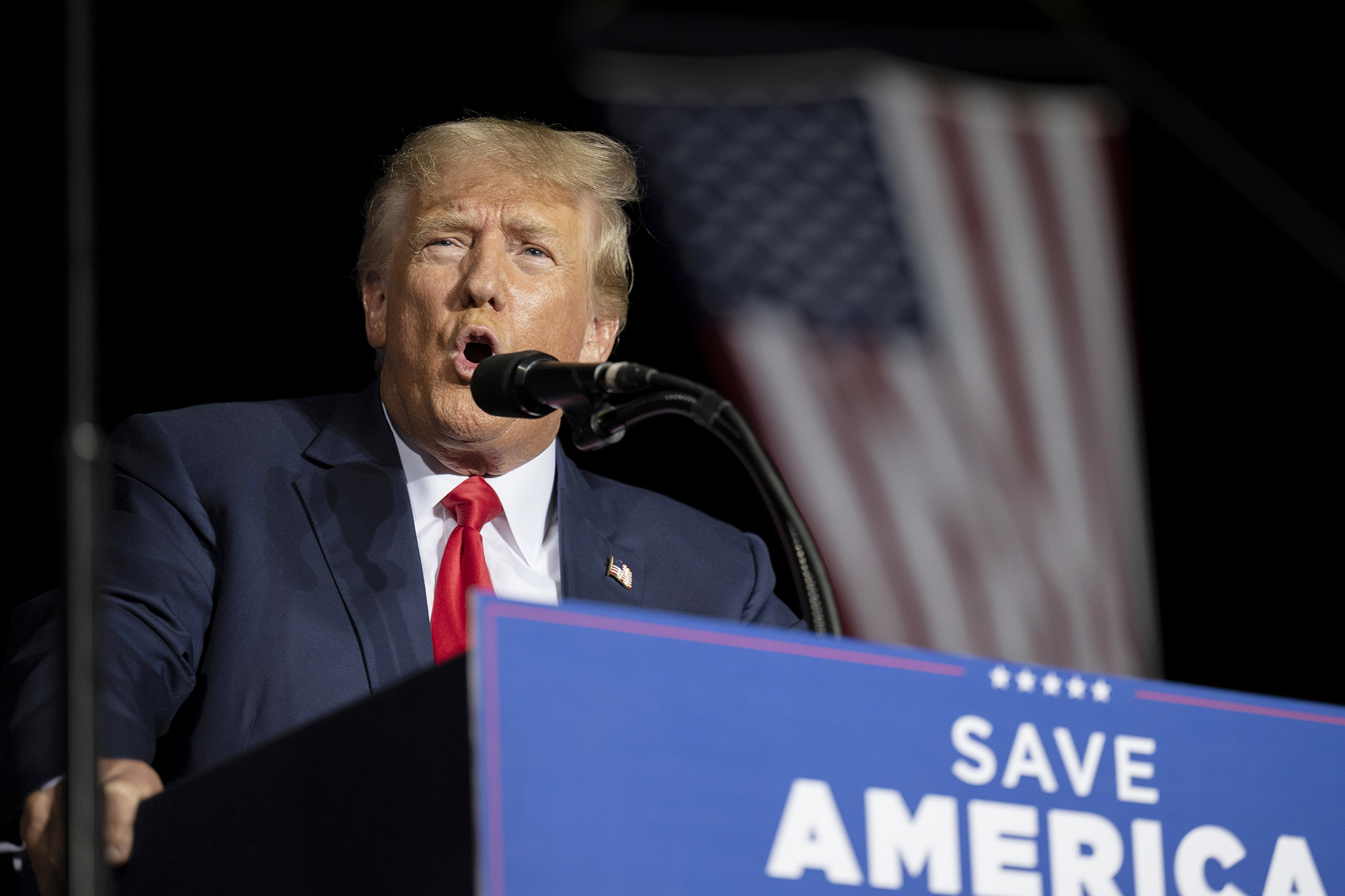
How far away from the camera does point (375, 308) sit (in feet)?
6.66

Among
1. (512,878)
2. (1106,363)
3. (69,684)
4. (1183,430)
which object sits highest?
(1106,363)

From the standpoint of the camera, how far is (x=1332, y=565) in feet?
9.99

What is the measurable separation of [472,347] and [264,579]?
0.45 meters

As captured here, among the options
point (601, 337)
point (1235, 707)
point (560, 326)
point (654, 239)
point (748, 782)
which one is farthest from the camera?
point (654, 239)

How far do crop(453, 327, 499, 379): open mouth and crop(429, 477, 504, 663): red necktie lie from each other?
16 centimetres

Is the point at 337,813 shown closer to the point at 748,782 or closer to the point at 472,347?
the point at 748,782

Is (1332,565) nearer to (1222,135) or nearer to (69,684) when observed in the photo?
(1222,135)

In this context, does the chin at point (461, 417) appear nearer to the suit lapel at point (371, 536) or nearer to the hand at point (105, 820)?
the suit lapel at point (371, 536)

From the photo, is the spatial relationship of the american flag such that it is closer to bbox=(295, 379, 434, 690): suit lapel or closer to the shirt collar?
the shirt collar

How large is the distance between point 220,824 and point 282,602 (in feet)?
2.13

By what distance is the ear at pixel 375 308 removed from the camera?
2002 millimetres

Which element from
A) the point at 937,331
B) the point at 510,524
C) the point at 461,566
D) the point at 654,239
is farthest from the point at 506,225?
the point at 937,331

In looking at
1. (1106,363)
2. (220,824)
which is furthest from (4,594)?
(1106,363)

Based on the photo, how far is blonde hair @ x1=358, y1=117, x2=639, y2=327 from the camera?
200 cm
